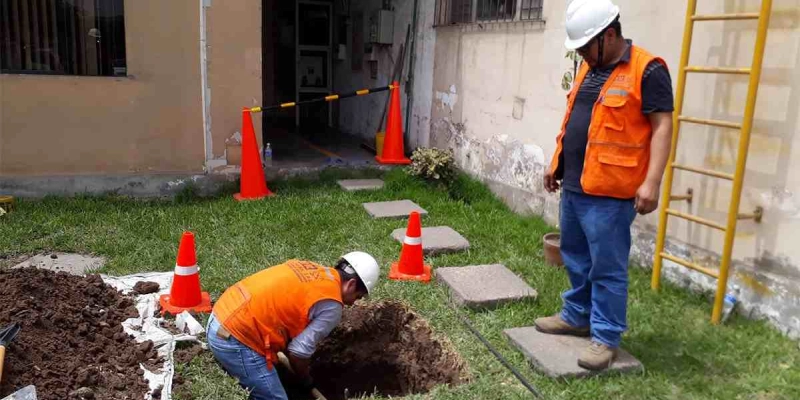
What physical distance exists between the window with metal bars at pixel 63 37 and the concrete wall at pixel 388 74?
378 centimetres

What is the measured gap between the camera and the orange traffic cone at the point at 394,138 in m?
8.33

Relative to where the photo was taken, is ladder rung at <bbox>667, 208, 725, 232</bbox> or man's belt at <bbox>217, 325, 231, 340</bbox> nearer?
man's belt at <bbox>217, 325, 231, 340</bbox>

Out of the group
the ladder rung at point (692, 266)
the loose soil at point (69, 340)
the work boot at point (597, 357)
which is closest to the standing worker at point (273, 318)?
the loose soil at point (69, 340)

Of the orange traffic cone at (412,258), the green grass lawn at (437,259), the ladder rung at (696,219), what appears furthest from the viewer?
the orange traffic cone at (412,258)

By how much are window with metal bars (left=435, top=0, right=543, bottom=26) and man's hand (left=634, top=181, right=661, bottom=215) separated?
347cm

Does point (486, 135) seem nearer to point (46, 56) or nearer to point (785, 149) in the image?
point (785, 149)

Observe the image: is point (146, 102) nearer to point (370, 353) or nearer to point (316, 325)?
point (370, 353)

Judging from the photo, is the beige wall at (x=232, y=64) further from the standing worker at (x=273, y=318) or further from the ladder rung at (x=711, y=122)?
the ladder rung at (x=711, y=122)

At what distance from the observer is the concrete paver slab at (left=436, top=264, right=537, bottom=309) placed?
177 inches

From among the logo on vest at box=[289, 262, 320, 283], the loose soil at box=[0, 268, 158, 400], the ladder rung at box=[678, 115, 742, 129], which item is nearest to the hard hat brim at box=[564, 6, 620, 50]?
the ladder rung at box=[678, 115, 742, 129]

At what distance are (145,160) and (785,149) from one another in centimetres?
615

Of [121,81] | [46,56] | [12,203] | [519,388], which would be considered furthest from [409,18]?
[519,388]

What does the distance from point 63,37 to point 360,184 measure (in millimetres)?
3603

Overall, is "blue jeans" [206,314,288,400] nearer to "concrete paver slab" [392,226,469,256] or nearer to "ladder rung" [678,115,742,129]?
"concrete paver slab" [392,226,469,256]
